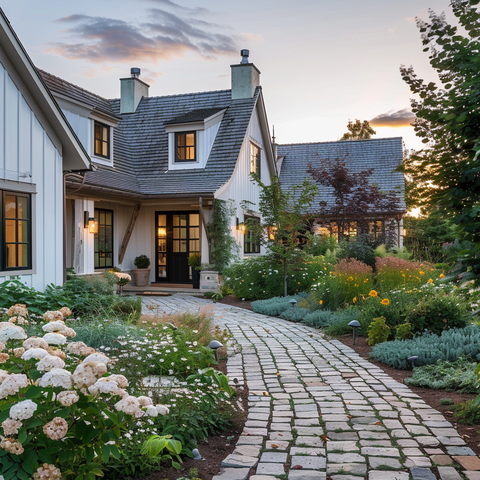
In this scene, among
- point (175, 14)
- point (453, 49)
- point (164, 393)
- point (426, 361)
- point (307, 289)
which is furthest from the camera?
point (307, 289)

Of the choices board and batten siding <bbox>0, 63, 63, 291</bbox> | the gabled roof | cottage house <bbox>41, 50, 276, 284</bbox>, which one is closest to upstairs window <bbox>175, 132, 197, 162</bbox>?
cottage house <bbox>41, 50, 276, 284</bbox>

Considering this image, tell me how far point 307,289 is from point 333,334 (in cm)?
456

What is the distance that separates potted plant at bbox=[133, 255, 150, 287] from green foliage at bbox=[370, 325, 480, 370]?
9841 mm

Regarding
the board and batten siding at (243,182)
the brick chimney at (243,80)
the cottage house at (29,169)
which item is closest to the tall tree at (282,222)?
the board and batten siding at (243,182)

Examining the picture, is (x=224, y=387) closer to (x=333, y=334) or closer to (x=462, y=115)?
(x=462, y=115)

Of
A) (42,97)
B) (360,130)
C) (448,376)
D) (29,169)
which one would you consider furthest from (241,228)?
(360,130)

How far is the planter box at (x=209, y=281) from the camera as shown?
1382 cm

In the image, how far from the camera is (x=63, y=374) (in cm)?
210

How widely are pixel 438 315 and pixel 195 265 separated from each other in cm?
873

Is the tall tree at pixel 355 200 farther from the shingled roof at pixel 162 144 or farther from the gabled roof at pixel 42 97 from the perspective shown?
the gabled roof at pixel 42 97

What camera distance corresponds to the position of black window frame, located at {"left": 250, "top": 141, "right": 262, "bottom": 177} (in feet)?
56.5

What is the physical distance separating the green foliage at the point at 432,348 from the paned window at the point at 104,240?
378 inches

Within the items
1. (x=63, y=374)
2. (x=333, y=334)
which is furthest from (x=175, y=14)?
(x=63, y=374)

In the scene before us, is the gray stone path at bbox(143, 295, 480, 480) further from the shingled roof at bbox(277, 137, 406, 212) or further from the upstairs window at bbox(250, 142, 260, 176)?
the shingled roof at bbox(277, 137, 406, 212)
